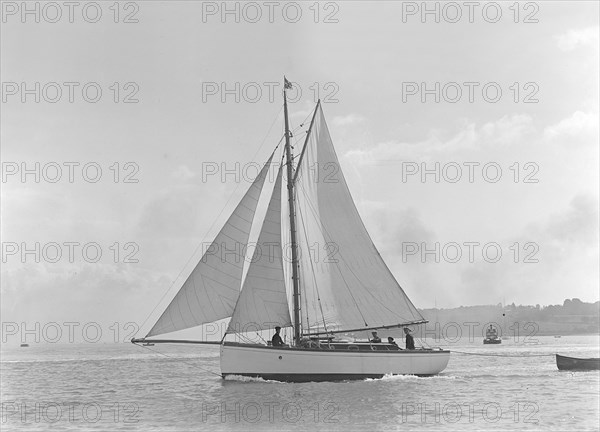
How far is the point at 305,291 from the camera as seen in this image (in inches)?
1880

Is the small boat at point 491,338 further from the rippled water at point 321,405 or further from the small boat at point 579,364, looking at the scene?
the rippled water at point 321,405

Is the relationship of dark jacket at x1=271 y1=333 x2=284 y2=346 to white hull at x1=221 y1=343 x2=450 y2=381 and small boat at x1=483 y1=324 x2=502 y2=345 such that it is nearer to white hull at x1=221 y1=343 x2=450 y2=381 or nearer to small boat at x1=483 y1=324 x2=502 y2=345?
white hull at x1=221 y1=343 x2=450 y2=381

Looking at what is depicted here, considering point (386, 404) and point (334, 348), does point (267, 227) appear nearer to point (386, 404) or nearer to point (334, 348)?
point (334, 348)

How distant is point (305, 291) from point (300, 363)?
4518 millimetres

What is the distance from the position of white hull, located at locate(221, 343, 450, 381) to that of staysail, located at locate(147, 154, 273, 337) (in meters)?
2.61

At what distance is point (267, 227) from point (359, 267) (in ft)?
20.0

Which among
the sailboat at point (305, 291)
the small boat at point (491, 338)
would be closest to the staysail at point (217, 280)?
the sailboat at point (305, 291)

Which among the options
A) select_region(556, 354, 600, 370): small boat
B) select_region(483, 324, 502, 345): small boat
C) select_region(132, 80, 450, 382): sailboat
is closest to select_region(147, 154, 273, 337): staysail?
select_region(132, 80, 450, 382): sailboat

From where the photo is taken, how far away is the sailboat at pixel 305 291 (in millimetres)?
44312

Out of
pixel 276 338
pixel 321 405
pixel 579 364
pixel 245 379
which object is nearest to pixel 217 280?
pixel 276 338

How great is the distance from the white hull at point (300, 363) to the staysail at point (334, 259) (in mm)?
2191

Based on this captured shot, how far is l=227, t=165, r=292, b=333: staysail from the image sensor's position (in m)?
44.6

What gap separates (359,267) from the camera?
158 feet

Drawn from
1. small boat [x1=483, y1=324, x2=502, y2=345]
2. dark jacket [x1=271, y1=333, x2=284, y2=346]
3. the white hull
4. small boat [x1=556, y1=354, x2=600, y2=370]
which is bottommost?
small boat [x1=483, y1=324, x2=502, y2=345]
